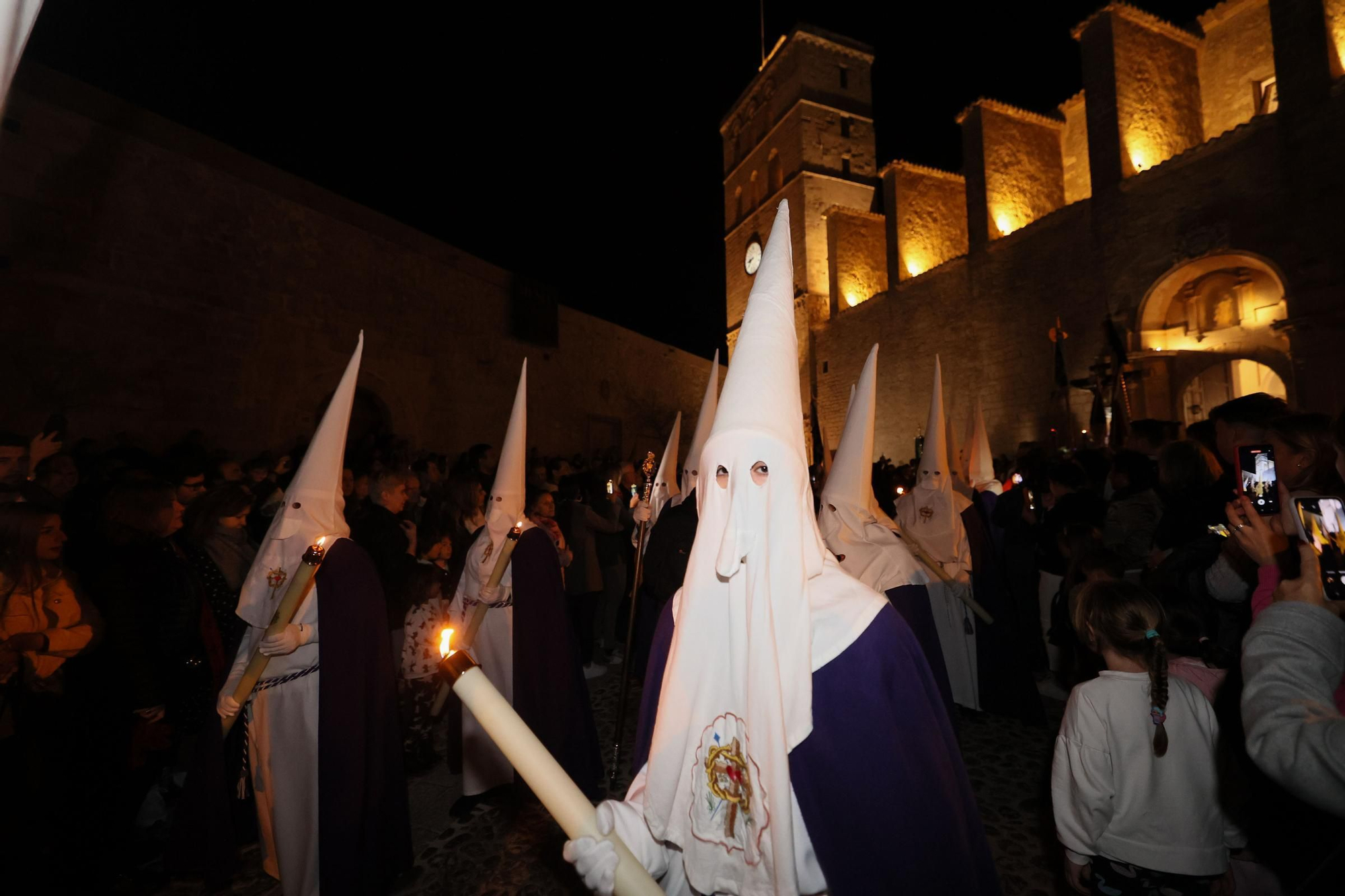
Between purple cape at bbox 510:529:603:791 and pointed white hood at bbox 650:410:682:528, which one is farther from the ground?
pointed white hood at bbox 650:410:682:528

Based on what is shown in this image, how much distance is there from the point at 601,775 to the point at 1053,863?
99.0 inches

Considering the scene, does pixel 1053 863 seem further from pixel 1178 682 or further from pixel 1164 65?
pixel 1164 65

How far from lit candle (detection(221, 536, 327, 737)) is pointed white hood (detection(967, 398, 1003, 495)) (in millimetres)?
6308

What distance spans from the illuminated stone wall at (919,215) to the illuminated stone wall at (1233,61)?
6.14 m

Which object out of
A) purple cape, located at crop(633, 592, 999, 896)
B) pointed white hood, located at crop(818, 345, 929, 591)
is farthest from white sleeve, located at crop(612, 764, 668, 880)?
pointed white hood, located at crop(818, 345, 929, 591)

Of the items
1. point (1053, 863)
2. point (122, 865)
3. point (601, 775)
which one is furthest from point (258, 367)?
point (1053, 863)

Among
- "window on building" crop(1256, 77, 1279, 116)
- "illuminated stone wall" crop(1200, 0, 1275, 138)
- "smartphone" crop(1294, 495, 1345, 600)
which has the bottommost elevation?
"smartphone" crop(1294, 495, 1345, 600)

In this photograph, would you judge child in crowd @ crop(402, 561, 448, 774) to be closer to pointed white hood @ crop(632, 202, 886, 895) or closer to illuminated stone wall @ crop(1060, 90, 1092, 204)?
pointed white hood @ crop(632, 202, 886, 895)

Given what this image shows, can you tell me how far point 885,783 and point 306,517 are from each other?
2786mm

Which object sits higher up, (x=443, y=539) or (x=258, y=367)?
(x=258, y=367)

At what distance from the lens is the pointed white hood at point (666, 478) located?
18.8 feet

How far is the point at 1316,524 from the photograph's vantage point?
1.45 m

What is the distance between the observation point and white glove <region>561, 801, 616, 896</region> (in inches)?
51.8

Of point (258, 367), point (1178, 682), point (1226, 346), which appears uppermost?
point (1226, 346)
